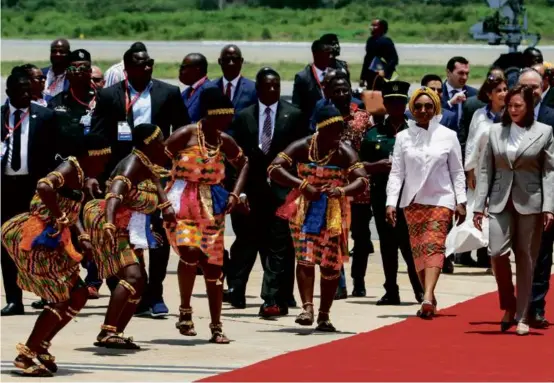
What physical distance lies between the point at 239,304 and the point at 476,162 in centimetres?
248

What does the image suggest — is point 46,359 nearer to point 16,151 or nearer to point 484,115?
point 16,151

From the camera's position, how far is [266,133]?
14.2 metres

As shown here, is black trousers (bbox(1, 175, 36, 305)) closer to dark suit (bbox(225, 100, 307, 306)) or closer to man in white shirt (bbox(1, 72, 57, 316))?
man in white shirt (bbox(1, 72, 57, 316))

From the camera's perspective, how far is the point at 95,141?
1110 centimetres

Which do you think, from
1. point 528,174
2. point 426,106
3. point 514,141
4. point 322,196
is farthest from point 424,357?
point 426,106

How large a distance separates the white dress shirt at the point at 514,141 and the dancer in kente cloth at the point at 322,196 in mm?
1050

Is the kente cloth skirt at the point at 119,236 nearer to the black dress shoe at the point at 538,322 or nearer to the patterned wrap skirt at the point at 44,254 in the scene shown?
the patterned wrap skirt at the point at 44,254

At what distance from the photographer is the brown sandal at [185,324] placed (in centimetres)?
1249

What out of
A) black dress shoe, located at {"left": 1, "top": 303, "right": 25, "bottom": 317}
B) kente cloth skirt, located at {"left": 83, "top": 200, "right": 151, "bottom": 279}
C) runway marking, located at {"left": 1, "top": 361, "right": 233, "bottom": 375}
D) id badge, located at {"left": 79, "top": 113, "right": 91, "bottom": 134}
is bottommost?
black dress shoe, located at {"left": 1, "top": 303, "right": 25, "bottom": 317}

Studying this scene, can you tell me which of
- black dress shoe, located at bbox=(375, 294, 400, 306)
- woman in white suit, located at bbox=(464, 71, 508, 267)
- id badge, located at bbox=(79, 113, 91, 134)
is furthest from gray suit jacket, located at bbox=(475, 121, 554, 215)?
id badge, located at bbox=(79, 113, 91, 134)

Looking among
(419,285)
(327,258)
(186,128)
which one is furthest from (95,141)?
(419,285)

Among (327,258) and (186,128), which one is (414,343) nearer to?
(327,258)

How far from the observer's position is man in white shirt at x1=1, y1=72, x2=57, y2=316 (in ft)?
44.8

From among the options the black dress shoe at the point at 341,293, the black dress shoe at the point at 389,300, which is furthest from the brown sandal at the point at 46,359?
the black dress shoe at the point at 341,293
